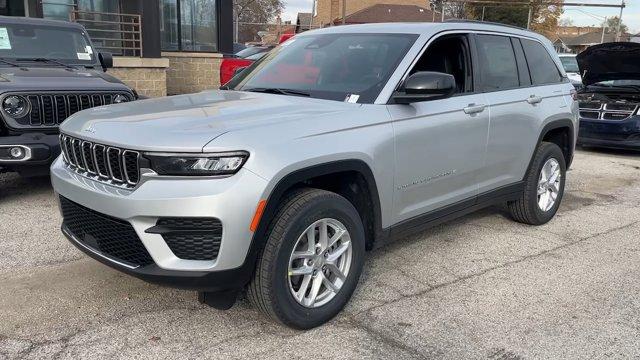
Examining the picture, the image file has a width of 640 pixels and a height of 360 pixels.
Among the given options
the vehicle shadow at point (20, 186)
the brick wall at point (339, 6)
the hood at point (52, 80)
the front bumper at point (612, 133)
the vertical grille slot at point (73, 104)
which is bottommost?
the vehicle shadow at point (20, 186)

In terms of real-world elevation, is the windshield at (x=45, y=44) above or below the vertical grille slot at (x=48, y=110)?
above

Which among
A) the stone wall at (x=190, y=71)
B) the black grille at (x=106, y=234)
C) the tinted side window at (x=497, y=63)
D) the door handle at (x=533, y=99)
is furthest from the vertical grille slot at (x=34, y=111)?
the stone wall at (x=190, y=71)

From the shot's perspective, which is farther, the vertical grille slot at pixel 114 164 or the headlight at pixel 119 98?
the headlight at pixel 119 98

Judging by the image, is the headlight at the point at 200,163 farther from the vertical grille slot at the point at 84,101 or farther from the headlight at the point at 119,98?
the headlight at the point at 119,98

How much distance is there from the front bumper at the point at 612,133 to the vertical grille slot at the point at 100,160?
927 centimetres

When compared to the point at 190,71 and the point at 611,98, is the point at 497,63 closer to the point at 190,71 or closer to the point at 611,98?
the point at 611,98

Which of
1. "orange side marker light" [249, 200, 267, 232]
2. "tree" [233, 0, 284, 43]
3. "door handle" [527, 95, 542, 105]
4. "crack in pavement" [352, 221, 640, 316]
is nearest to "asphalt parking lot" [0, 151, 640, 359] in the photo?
"crack in pavement" [352, 221, 640, 316]

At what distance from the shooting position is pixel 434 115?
13.3 ft

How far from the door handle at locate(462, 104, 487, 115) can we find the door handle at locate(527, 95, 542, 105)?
2.60 ft

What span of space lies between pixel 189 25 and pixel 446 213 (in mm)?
14233

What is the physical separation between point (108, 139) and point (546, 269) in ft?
11.1

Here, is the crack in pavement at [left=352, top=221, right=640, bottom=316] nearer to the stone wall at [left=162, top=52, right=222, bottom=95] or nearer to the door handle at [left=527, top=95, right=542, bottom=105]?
the door handle at [left=527, top=95, right=542, bottom=105]

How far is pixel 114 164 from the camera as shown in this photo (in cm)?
308

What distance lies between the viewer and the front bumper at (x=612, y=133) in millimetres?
9805
